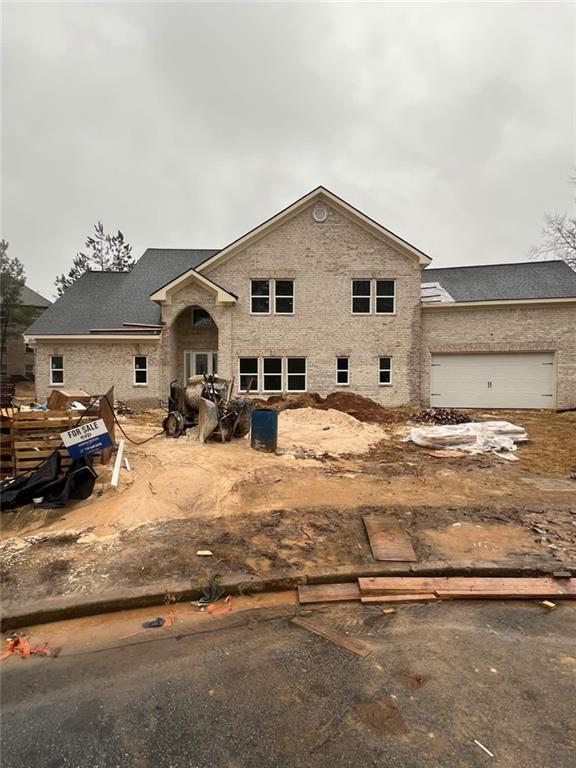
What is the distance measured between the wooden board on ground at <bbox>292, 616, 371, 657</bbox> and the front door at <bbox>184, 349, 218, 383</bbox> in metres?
18.0

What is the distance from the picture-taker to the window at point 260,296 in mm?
19266

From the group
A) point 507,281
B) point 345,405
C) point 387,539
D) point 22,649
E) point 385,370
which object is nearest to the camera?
point 22,649

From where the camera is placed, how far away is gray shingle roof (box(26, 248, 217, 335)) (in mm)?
19797

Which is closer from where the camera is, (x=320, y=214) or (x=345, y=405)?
(x=345, y=405)

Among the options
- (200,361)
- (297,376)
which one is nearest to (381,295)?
(297,376)

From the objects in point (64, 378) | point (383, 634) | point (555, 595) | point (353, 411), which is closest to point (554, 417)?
point (353, 411)

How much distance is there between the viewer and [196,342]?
20703mm

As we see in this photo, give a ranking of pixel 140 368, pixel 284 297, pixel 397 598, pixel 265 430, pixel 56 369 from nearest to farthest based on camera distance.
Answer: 1. pixel 397 598
2. pixel 265 430
3. pixel 284 297
4. pixel 140 368
5. pixel 56 369

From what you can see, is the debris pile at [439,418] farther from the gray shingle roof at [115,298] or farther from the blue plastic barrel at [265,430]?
the gray shingle roof at [115,298]

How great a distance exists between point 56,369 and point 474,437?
1888 centimetres

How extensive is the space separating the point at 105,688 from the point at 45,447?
4890 mm

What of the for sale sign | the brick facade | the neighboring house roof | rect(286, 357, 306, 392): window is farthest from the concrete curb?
the neighboring house roof

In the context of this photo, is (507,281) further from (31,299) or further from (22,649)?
(31,299)

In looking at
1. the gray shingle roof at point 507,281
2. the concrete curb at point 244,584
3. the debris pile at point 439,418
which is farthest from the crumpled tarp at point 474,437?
the gray shingle roof at point 507,281
